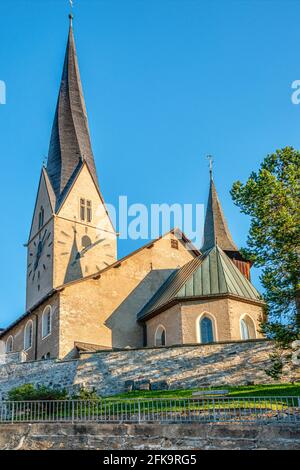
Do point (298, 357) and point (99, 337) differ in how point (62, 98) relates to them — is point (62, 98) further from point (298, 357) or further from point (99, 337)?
point (298, 357)

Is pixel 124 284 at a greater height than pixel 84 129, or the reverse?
pixel 84 129

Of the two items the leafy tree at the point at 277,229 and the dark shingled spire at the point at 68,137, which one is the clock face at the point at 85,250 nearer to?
the dark shingled spire at the point at 68,137

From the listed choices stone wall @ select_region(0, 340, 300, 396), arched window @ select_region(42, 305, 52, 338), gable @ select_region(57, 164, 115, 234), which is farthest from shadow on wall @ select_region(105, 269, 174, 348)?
gable @ select_region(57, 164, 115, 234)

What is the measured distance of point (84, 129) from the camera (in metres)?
58.8

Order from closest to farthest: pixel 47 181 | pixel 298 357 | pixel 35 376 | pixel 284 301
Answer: pixel 284 301, pixel 298 357, pixel 35 376, pixel 47 181

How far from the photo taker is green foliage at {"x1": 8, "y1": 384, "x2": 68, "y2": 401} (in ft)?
101

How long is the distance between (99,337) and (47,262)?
13.0 metres

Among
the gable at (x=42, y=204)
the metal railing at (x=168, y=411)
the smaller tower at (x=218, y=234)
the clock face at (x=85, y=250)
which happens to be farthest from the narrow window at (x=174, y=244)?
the metal railing at (x=168, y=411)

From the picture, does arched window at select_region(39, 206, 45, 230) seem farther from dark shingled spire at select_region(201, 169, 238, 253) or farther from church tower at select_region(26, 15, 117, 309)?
dark shingled spire at select_region(201, 169, 238, 253)

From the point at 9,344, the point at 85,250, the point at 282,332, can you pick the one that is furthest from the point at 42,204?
the point at 282,332

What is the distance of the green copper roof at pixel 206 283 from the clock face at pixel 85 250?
33.8ft

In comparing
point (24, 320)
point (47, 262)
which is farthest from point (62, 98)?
point (24, 320)

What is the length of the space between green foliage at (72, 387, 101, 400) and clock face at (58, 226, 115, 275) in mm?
19402

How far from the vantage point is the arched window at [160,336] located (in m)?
39.0
